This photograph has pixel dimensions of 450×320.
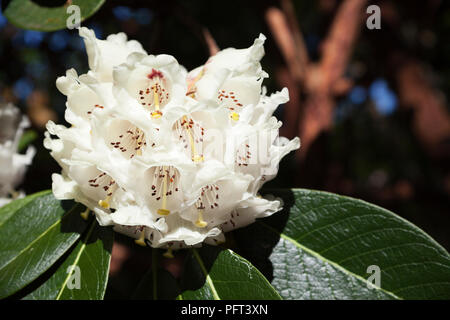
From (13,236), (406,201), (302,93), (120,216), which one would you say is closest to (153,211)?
(120,216)

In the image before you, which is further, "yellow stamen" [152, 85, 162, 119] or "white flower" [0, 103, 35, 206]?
"white flower" [0, 103, 35, 206]

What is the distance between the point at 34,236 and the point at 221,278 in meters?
0.44

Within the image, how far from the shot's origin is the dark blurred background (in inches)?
76.1

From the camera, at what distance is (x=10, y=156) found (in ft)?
3.87

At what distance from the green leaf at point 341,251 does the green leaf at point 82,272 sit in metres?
0.32

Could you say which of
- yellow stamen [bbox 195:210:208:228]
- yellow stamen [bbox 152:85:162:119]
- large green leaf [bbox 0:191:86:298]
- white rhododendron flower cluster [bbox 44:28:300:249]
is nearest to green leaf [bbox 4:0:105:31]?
white rhododendron flower cluster [bbox 44:28:300:249]

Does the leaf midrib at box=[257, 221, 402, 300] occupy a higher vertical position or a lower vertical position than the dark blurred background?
lower

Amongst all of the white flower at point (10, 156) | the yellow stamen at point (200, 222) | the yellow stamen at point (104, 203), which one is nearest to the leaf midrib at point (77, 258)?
the yellow stamen at point (104, 203)

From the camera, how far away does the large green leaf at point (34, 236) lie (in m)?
0.88

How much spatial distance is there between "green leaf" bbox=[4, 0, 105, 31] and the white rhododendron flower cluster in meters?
0.13

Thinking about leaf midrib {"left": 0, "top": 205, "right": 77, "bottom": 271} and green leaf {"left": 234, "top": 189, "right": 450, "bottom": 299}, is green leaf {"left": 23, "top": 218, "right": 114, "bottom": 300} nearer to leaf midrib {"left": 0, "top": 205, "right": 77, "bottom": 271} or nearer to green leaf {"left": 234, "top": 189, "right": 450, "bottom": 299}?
leaf midrib {"left": 0, "top": 205, "right": 77, "bottom": 271}

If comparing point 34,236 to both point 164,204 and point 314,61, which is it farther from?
point 314,61

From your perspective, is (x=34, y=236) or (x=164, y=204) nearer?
(x=164, y=204)

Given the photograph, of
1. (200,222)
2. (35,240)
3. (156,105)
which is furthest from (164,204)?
(35,240)
